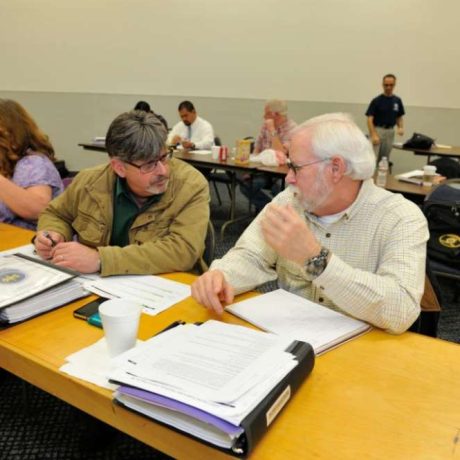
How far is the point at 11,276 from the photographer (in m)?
1.27

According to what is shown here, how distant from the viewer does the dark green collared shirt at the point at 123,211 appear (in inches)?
66.4

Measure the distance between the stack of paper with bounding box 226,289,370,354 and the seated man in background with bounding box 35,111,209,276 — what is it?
1.35 feet

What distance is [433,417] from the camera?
82 cm

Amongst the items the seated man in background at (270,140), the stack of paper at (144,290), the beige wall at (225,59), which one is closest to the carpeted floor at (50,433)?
the stack of paper at (144,290)

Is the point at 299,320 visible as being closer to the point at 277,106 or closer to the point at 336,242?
the point at 336,242

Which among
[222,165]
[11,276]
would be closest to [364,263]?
[11,276]

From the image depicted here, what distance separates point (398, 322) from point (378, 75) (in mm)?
5994

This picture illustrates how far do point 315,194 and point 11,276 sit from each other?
0.92 metres

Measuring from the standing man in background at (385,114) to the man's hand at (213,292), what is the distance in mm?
5376

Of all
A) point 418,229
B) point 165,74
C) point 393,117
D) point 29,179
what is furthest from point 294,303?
point 165,74

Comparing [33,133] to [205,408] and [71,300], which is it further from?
[205,408]

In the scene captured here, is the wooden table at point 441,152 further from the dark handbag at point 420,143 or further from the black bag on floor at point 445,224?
the black bag on floor at point 445,224

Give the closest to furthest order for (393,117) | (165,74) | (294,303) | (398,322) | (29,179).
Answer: (398,322)
(294,303)
(29,179)
(393,117)
(165,74)

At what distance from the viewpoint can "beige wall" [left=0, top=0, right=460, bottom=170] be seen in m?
6.16
